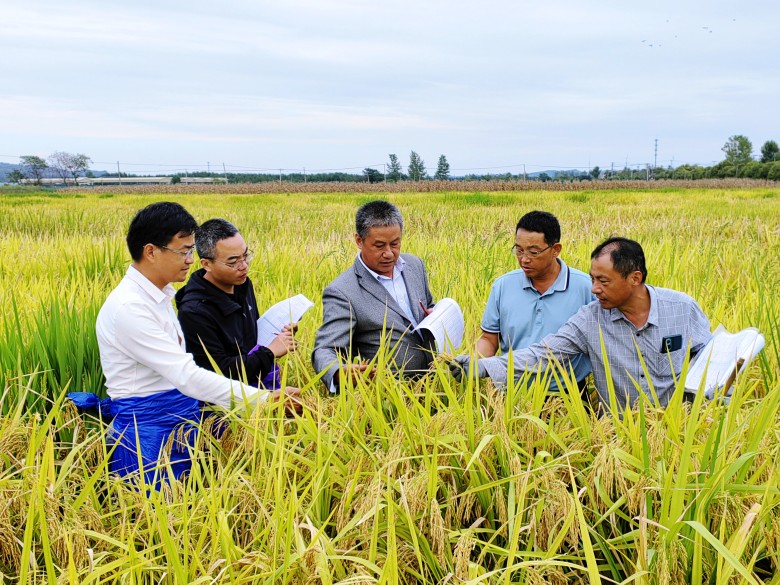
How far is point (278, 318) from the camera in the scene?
Result: 2.96 metres

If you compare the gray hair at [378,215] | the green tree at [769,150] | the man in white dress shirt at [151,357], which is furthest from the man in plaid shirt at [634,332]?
the green tree at [769,150]

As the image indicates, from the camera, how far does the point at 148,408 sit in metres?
2.39

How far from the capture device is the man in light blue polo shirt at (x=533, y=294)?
9.89 feet

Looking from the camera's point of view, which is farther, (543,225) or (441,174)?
(441,174)

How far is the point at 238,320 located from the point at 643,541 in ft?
6.58

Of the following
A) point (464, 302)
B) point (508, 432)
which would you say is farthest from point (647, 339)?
point (464, 302)

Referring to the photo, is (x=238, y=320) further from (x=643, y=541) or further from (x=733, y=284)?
(x=733, y=284)

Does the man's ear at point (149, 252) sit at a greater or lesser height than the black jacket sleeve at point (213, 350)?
greater

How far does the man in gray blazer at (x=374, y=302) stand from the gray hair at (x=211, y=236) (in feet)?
1.90

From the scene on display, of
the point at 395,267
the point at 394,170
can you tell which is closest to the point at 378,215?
the point at 395,267

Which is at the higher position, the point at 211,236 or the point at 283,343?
the point at 211,236

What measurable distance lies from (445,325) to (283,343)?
0.72 metres

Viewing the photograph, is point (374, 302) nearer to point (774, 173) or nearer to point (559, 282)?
point (559, 282)

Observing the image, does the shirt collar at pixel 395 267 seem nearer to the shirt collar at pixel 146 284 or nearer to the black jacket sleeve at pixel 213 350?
the black jacket sleeve at pixel 213 350
